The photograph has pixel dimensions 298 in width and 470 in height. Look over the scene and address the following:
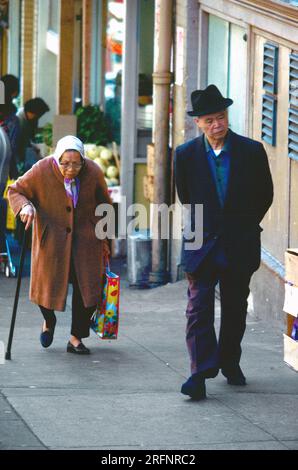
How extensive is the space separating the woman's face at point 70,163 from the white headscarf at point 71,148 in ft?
0.09

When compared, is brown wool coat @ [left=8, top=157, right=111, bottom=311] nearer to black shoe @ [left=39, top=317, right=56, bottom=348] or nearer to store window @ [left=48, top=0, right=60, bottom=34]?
black shoe @ [left=39, top=317, right=56, bottom=348]

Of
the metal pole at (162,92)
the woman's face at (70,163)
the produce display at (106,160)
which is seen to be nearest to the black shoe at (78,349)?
the woman's face at (70,163)

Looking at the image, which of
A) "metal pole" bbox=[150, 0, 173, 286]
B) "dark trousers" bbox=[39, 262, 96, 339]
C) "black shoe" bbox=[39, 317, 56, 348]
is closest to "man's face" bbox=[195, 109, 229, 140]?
"dark trousers" bbox=[39, 262, 96, 339]

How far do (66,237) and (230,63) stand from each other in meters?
3.19

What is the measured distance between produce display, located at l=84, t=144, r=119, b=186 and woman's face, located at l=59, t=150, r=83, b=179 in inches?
220

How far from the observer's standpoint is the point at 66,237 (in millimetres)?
9234

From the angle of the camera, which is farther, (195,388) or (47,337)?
(47,337)

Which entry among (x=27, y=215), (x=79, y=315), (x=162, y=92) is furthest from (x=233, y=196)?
(x=162, y=92)

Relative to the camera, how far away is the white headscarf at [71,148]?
8922mm

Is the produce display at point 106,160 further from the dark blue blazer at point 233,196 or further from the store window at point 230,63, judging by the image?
the dark blue blazer at point 233,196

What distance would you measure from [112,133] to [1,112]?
92.0 inches

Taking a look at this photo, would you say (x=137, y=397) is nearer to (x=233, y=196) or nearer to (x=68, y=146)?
(x=233, y=196)

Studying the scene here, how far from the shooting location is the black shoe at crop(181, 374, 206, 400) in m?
7.83
